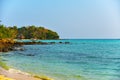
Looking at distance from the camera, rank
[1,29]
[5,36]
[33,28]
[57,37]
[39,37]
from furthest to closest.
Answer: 1. [57,37]
2. [39,37]
3. [33,28]
4. [5,36]
5. [1,29]

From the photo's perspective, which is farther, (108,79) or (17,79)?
(108,79)

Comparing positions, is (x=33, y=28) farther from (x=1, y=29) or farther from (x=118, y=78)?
(x=118, y=78)

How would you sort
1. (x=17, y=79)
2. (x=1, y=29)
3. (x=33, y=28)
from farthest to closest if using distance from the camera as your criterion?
(x=33, y=28), (x=1, y=29), (x=17, y=79)

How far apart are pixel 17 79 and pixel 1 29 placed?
6069cm

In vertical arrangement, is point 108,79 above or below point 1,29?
below

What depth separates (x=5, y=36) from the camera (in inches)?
3017

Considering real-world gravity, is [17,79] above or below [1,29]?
below

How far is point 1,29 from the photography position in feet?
236

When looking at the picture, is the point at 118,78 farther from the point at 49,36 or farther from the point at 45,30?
the point at 49,36

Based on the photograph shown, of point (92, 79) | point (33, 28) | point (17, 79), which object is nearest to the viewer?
point (17, 79)

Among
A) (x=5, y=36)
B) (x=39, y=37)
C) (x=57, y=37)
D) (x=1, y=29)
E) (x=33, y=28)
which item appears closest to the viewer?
(x=1, y=29)

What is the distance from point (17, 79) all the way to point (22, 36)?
132738 millimetres

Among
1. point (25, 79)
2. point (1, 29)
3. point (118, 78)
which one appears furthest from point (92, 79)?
point (1, 29)

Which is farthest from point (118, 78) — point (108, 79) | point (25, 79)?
point (25, 79)
